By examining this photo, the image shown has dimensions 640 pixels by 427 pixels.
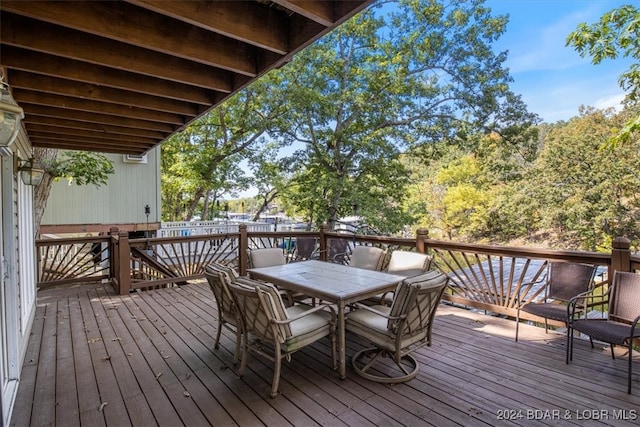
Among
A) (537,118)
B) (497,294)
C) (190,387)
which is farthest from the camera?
(537,118)

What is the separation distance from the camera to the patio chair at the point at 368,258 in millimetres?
4320

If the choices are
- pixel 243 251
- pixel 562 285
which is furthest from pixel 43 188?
pixel 562 285

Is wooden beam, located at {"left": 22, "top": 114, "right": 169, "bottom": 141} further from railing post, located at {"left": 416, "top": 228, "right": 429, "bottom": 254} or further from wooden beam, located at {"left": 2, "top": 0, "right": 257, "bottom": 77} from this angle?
railing post, located at {"left": 416, "top": 228, "right": 429, "bottom": 254}

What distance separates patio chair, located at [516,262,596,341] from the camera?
3.20 meters

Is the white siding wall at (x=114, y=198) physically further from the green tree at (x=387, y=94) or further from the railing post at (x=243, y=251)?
the railing post at (x=243, y=251)

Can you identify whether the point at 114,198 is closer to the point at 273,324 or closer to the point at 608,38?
the point at 273,324

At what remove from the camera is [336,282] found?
327 centimetres

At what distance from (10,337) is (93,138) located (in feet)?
9.70

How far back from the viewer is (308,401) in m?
2.42

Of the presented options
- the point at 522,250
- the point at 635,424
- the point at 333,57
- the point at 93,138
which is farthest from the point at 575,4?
the point at 93,138

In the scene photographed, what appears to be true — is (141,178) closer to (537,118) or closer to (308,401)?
(308,401)

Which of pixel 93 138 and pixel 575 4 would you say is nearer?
pixel 93 138

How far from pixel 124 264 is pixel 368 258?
4052 mm

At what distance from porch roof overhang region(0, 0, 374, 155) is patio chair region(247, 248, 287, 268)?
1951mm
